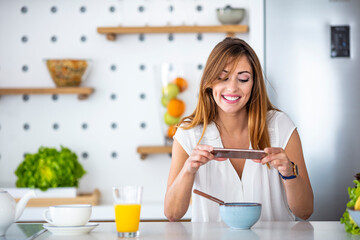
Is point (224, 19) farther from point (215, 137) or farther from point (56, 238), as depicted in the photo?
point (56, 238)

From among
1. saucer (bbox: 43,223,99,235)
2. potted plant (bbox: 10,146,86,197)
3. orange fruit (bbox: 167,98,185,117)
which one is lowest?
potted plant (bbox: 10,146,86,197)

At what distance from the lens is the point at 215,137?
76.0 inches

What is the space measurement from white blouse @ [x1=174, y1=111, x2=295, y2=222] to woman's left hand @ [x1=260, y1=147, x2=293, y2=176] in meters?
0.29

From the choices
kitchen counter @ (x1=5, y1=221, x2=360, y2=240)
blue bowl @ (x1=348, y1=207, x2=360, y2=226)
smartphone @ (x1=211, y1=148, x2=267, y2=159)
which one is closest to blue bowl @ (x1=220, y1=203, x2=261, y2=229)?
kitchen counter @ (x1=5, y1=221, x2=360, y2=240)

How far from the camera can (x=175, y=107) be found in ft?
8.99

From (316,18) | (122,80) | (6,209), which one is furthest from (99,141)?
(6,209)

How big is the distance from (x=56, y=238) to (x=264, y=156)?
588 millimetres

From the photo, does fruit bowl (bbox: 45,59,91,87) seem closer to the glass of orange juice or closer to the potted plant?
the potted plant

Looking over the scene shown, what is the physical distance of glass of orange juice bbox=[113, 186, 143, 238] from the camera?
1.30 metres

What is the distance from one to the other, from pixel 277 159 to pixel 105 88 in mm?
1681

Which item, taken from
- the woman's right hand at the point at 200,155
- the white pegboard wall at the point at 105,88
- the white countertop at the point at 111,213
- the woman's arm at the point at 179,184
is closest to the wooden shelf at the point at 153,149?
the white pegboard wall at the point at 105,88

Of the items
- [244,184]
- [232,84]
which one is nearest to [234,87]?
[232,84]

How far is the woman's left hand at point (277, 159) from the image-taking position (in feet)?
4.82

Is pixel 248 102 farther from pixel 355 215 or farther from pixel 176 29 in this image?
pixel 176 29
